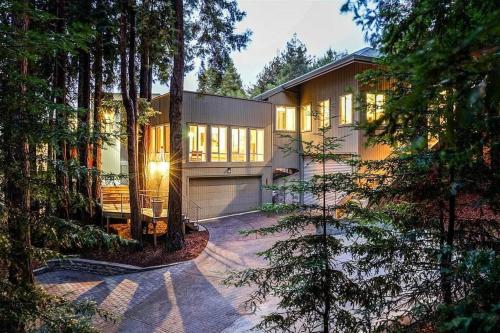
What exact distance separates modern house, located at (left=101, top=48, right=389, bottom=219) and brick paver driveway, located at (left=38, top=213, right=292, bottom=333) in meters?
4.65

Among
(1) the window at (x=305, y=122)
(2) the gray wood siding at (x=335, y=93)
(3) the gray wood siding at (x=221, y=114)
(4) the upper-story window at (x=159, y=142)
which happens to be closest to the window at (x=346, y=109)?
(2) the gray wood siding at (x=335, y=93)

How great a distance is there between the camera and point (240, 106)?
1783cm

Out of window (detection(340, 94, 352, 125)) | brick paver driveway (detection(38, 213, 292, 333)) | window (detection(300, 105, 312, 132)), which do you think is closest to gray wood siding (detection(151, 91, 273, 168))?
window (detection(300, 105, 312, 132))

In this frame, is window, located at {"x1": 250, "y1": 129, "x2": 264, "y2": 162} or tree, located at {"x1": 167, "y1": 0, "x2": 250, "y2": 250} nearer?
tree, located at {"x1": 167, "y1": 0, "x2": 250, "y2": 250}

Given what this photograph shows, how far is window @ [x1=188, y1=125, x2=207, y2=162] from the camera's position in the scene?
16.4 metres

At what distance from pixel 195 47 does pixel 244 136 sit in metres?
5.80

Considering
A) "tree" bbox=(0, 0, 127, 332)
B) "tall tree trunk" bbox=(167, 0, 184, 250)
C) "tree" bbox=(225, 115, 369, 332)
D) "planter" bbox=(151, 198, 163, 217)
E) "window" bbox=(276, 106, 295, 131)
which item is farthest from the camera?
"window" bbox=(276, 106, 295, 131)

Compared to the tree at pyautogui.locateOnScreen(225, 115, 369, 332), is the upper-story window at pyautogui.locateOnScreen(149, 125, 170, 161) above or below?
above

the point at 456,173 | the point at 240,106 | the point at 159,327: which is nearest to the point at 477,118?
the point at 456,173

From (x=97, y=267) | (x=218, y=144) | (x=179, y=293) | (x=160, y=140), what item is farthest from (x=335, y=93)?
(x=97, y=267)

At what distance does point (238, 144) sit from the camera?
17.9 meters

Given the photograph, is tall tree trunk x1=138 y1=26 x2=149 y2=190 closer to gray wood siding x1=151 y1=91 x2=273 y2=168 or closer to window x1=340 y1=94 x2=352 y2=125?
gray wood siding x1=151 y1=91 x2=273 y2=168

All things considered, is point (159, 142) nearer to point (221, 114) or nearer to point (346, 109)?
point (221, 114)

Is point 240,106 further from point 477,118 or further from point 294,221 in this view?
point 477,118
